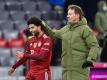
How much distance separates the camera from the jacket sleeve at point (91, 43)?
30.2ft

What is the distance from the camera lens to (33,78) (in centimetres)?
952

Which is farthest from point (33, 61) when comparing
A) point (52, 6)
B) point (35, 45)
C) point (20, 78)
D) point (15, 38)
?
point (52, 6)

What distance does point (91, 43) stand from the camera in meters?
9.31

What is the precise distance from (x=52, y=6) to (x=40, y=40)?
8.69 meters

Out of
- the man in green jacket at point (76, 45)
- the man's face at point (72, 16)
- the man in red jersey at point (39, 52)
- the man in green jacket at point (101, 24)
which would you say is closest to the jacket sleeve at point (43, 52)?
the man in red jersey at point (39, 52)

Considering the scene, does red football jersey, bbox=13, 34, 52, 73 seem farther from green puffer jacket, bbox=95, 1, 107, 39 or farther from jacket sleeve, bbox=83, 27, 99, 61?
green puffer jacket, bbox=95, 1, 107, 39

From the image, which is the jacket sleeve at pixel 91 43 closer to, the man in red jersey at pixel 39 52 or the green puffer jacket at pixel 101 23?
the man in red jersey at pixel 39 52

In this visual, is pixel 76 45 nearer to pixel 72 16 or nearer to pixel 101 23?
pixel 72 16

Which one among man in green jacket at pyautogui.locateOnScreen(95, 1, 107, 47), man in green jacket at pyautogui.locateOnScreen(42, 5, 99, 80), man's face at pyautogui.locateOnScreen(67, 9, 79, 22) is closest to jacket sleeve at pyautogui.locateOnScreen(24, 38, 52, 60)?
man in green jacket at pyautogui.locateOnScreen(42, 5, 99, 80)

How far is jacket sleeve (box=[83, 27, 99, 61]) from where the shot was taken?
362 inches

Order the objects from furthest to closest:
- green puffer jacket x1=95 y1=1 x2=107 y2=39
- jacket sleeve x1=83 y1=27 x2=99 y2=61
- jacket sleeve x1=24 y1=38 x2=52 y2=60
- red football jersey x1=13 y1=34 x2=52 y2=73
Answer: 1. green puffer jacket x1=95 y1=1 x2=107 y2=39
2. red football jersey x1=13 y1=34 x2=52 y2=73
3. jacket sleeve x1=24 y1=38 x2=52 y2=60
4. jacket sleeve x1=83 y1=27 x2=99 y2=61

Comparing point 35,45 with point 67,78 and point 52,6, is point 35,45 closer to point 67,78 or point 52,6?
point 67,78

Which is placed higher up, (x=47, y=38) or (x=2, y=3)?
(x=2, y=3)

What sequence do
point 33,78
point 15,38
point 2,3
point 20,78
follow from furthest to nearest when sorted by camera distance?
point 2,3, point 15,38, point 20,78, point 33,78
